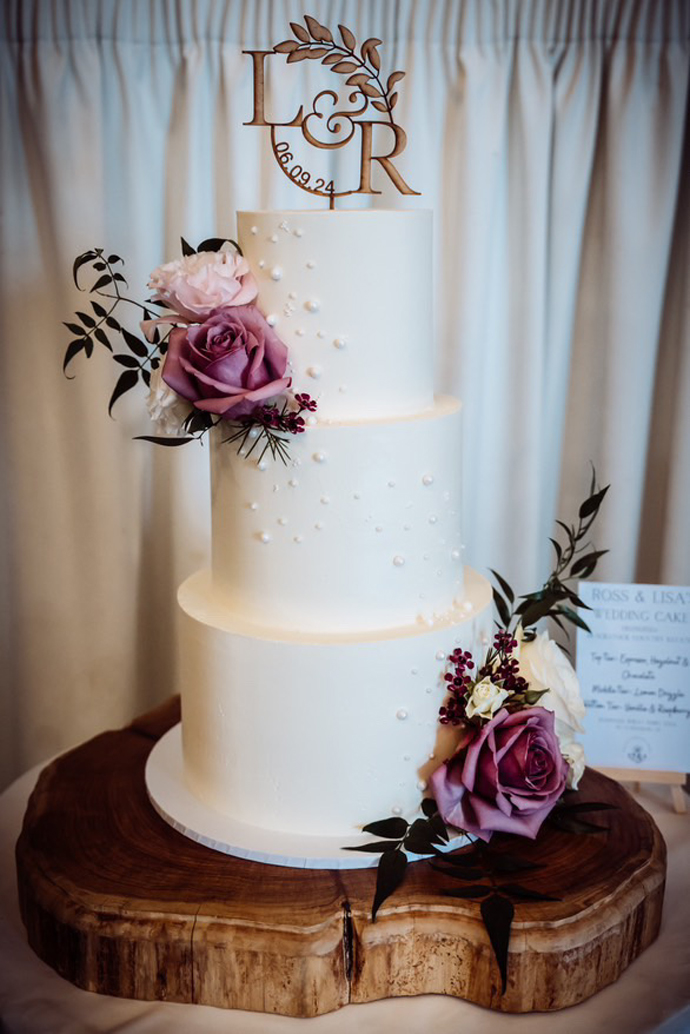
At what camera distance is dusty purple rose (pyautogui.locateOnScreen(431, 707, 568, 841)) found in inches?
47.9

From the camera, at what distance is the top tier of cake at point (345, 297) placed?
119 cm

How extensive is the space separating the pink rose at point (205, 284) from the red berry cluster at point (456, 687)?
1.67 feet

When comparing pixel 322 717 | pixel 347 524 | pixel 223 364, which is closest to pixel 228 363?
pixel 223 364

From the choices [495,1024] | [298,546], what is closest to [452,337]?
[298,546]

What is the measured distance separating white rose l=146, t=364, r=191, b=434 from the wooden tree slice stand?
53 centimetres

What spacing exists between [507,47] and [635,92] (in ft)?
0.78

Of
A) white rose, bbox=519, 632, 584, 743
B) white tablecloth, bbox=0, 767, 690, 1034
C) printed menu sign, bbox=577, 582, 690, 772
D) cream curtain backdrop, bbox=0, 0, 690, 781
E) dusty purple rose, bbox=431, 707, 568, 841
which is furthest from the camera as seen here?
cream curtain backdrop, bbox=0, 0, 690, 781

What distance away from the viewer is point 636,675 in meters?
1.63

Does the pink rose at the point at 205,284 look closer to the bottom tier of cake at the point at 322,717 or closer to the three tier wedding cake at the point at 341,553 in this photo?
the three tier wedding cake at the point at 341,553

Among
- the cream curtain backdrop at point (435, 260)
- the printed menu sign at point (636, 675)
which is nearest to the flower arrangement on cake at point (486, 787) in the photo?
the printed menu sign at point (636, 675)

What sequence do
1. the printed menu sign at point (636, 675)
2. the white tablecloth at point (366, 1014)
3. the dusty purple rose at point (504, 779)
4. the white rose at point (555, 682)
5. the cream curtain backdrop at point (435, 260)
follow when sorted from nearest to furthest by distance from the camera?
the white tablecloth at point (366, 1014) < the dusty purple rose at point (504, 779) < the white rose at point (555, 682) < the printed menu sign at point (636, 675) < the cream curtain backdrop at point (435, 260)

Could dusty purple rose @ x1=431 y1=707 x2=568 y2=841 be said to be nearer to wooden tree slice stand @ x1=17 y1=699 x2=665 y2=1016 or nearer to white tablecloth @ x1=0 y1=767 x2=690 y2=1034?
wooden tree slice stand @ x1=17 y1=699 x2=665 y2=1016

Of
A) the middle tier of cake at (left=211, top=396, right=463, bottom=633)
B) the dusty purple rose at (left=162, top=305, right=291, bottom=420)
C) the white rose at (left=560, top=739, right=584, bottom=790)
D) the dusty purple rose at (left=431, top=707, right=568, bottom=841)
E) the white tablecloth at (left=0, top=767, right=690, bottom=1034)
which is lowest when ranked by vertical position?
the white tablecloth at (left=0, top=767, right=690, bottom=1034)

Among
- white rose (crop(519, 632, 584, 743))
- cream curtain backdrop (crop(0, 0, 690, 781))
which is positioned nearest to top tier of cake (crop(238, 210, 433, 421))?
white rose (crop(519, 632, 584, 743))
